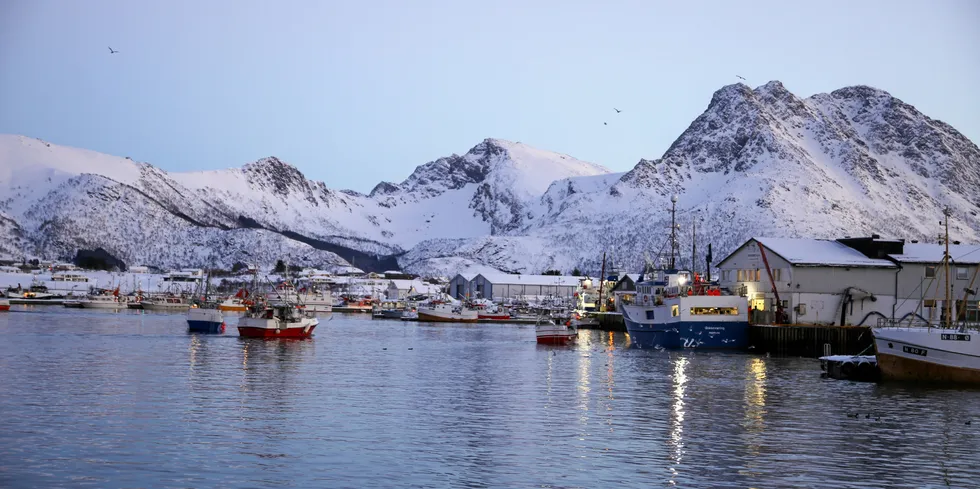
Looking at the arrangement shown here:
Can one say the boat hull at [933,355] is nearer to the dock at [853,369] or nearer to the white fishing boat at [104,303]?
the dock at [853,369]

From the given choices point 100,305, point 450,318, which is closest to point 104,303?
point 100,305

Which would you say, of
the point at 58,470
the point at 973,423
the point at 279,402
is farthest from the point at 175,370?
the point at 973,423

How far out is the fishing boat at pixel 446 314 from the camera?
548 ft

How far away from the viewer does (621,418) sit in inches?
1625

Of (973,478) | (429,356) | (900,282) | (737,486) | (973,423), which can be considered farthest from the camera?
(900,282)

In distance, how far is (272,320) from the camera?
91.1 m

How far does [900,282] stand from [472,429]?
198 feet

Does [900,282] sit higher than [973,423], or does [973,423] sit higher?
[900,282]

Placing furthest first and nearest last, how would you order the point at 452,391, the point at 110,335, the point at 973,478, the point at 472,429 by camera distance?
the point at 110,335, the point at 452,391, the point at 472,429, the point at 973,478

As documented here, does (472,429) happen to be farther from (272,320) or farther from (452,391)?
(272,320)

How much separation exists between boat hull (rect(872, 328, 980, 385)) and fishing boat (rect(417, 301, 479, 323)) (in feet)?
366

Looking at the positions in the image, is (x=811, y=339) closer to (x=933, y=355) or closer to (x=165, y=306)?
(x=933, y=355)

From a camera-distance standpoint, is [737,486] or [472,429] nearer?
[737,486]

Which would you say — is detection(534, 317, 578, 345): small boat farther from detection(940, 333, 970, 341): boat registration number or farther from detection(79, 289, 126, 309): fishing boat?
detection(79, 289, 126, 309): fishing boat
